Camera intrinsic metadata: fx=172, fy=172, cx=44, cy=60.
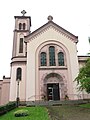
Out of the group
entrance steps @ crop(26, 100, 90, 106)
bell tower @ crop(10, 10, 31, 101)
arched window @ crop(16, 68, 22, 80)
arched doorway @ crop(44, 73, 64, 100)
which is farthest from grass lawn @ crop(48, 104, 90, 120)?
arched window @ crop(16, 68, 22, 80)

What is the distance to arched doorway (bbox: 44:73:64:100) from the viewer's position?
1026 inches

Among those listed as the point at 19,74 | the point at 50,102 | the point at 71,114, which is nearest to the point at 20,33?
the point at 19,74

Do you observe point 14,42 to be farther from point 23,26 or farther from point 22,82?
point 22,82

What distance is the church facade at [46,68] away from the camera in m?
25.3

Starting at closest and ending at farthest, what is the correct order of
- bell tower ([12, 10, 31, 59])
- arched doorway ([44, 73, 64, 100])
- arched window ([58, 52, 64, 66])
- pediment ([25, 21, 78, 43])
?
arched doorway ([44, 73, 64, 100])
arched window ([58, 52, 64, 66])
pediment ([25, 21, 78, 43])
bell tower ([12, 10, 31, 59])

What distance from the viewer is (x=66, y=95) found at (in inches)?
987

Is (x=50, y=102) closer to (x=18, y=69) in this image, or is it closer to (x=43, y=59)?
(x=43, y=59)

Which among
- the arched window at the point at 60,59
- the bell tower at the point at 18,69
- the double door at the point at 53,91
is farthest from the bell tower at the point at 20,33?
the double door at the point at 53,91

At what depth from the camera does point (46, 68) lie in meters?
26.5

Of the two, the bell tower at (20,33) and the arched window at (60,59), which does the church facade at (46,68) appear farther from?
the bell tower at (20,33)

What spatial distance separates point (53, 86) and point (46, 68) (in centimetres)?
302

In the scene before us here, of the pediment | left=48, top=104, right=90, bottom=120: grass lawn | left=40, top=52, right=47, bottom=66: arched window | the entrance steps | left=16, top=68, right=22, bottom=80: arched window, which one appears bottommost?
left=48, top=104, right=90, bottom=120: grass lawn

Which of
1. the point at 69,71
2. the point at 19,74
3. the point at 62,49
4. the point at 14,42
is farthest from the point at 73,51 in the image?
the point at 14,42

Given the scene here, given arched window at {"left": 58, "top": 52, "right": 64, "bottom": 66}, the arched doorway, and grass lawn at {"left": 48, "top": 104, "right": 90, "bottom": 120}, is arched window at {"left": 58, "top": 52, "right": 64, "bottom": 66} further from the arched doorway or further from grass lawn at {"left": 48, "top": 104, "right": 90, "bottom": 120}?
grass lawn at {"left": 48, "top": 104, "right": 90, "bottom": 120}
